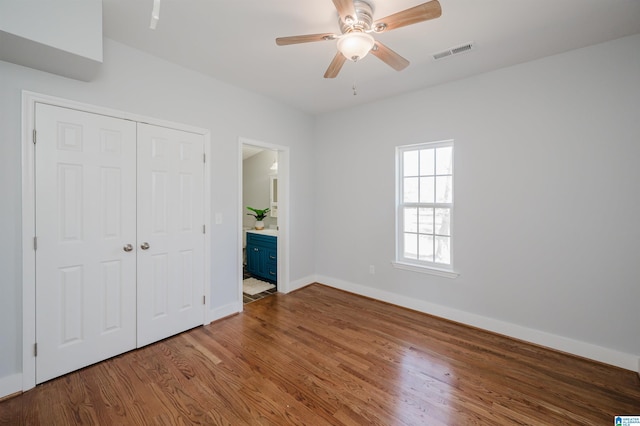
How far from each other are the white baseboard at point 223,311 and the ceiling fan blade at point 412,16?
10.4 ft

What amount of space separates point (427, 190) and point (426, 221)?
40 centimetres

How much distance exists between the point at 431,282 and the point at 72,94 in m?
4.02

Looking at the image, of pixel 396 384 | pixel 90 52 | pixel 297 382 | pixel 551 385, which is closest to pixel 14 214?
pixel 90 52

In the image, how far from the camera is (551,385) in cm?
210

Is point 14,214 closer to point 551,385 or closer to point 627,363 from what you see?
point 551,385

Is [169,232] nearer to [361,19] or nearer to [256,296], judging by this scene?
[256,296]

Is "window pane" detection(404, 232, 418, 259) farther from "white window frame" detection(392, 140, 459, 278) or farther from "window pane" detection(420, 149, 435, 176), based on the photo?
"window pane" detection(420, 149, 435, 176)

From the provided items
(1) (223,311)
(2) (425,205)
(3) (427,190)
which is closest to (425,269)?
(2) (425,205)

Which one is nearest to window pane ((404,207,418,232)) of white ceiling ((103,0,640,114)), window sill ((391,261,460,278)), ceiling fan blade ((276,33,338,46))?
window sill ((391,261,460,278))

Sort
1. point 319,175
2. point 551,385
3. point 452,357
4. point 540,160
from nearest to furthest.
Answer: point 551,385 → point 452,357 → point 540,160 → point 319,175

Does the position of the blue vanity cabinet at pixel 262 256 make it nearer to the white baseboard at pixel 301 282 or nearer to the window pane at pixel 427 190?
the white baseboard at pixel 301 282

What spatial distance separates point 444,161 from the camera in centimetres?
333

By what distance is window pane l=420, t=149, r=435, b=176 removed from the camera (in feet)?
11.3

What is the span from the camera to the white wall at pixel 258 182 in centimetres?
573
